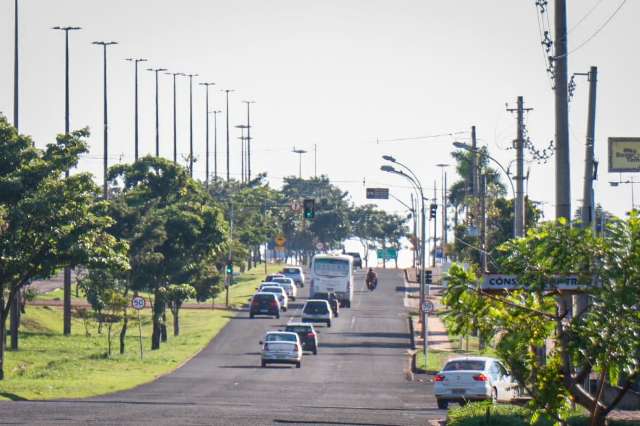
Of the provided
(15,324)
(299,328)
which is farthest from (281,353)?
(15,324)

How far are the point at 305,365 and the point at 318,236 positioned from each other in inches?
4935

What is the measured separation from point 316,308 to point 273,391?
3681 centimetres

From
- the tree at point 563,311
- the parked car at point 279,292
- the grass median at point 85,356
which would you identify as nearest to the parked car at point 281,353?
the grass median at point 85,356

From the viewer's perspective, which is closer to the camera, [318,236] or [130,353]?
[130,353]

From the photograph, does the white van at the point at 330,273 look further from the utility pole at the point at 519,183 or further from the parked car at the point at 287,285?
the utility pole at the point at 519,183

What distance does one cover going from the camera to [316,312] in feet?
277

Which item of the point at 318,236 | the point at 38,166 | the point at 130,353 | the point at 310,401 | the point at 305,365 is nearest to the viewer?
the point at 310,401

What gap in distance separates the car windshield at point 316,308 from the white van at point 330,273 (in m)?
11.8

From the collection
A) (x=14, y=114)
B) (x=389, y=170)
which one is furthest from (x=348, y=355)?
(x=14, y=114)

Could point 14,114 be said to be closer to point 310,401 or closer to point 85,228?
point 85,228

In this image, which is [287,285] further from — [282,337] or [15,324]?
[282,337]

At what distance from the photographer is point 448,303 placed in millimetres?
18203

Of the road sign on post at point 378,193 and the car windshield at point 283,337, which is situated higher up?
the road sign on post at point 378,193

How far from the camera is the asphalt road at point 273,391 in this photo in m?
33.6
